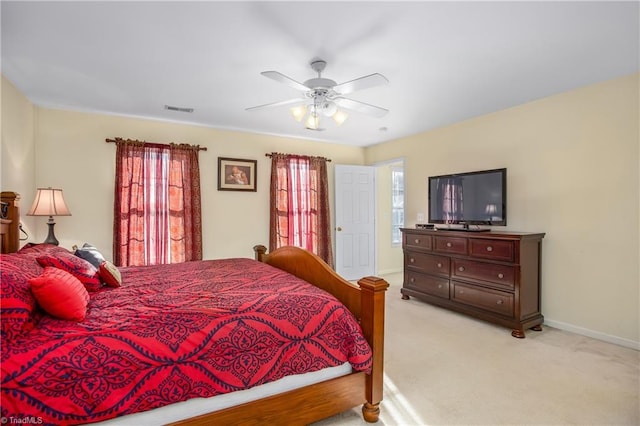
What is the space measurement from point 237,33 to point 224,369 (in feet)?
6.95

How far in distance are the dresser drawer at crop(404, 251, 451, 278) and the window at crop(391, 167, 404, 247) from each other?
1969 mm

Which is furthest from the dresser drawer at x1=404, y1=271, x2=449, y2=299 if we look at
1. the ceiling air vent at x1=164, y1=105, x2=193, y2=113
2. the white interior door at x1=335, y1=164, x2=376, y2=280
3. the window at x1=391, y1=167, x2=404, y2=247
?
the ceiling air vent at x1=164, y1=105, x2=193, y2=113

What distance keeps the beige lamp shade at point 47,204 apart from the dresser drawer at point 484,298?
4.40m

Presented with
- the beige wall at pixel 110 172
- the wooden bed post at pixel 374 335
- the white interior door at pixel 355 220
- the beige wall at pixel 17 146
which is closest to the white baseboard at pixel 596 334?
the wooden bed post at pixel 374 335

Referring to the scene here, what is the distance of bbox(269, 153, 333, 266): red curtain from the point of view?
16.7 feet

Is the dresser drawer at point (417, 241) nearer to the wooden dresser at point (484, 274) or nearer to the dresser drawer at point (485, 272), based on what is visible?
the wooden dresser at point (484, 274)

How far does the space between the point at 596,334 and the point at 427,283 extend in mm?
1692

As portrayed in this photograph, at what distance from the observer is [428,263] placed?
4191 millimetres

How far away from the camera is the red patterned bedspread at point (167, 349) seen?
4.07 ft

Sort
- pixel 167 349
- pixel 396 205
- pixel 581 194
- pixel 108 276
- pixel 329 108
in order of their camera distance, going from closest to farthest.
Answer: pixel 167 349 → pixel 108 276 → pixel 329 108 → pixel 581 194 → pixel 396 205

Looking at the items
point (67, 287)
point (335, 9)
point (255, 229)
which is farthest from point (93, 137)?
point (335, 9)

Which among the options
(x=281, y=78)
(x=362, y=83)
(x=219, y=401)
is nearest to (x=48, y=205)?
(x=281, y=78)

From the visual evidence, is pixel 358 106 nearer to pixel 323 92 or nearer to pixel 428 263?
pixel 323 92

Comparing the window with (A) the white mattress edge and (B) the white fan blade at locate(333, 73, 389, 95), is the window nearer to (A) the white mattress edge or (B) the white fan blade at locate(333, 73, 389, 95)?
(B) the white fan blade at locate(333, 73, 389, 95)
